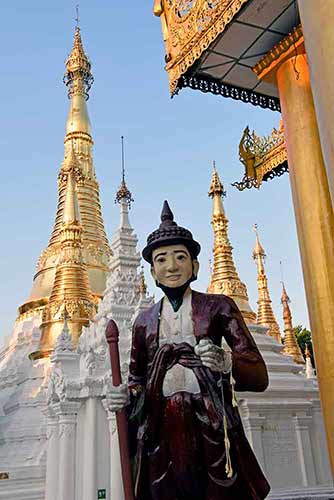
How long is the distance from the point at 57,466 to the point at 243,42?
7429mm

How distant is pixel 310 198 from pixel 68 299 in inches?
423

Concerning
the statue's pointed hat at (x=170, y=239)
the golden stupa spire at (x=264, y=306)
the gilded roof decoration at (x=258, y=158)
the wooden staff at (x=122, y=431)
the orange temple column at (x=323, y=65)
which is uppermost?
the golden stupa spire at (x=264, y=306)

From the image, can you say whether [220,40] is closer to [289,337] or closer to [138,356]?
[138,356]

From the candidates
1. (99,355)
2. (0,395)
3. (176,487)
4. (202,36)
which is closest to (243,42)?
(202,36)

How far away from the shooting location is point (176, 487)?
8.07 feet

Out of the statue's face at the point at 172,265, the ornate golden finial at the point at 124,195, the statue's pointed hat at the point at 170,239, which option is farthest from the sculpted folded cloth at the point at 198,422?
the ornate golden finial at the point at 124,195

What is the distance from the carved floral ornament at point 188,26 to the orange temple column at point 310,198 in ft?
2.52

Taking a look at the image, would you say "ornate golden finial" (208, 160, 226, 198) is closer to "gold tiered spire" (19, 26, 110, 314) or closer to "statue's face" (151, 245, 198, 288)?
Answer: "gold tiered spire" (19, 26, 110, 314)

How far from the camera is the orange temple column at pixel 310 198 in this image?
4.83 meters

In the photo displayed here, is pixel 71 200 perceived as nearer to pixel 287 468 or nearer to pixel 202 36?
pixel 287 468

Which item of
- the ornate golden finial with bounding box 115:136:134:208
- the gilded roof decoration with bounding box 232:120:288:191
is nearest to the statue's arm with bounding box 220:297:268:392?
the gilded roof decoration with bounding box 232:120:288:191

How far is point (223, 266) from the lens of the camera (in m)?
15.0

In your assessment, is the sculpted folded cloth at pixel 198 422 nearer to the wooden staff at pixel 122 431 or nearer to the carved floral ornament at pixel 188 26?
the wooden staff at pixel 122 431

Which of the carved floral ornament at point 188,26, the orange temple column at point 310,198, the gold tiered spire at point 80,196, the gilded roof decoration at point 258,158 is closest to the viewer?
the orange temple column at point 310,198
